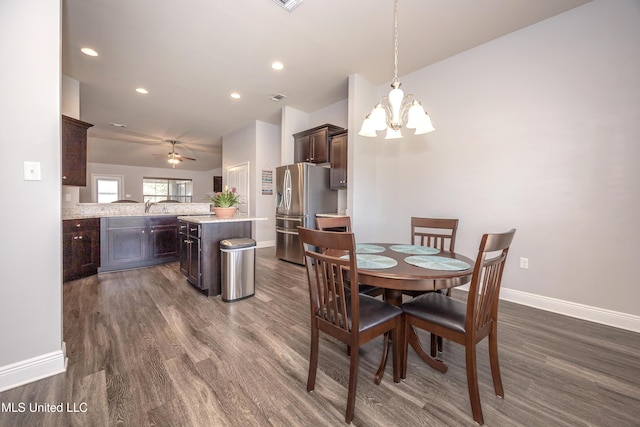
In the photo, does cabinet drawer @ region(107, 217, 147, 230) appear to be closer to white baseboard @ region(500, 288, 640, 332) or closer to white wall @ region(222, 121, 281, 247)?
white wall @ region(222, 121, 281, 247)

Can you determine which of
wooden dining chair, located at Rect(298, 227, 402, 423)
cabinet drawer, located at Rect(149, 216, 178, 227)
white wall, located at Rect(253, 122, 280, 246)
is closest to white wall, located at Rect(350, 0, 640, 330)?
wooden dining chair, located at Rect(298, 227, 402, 423)

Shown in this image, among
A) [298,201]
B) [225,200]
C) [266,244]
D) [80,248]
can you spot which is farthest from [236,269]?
[266,244]

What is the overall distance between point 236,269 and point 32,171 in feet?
5.81

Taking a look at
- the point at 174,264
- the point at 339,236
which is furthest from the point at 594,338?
the point at 174,264

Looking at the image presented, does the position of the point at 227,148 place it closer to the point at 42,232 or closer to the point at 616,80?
the point at 42,232

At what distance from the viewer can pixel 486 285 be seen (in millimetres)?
1331

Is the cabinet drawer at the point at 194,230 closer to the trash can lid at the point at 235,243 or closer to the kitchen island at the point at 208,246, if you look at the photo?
the kitchen island at the point at 208,246

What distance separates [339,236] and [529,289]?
2778mm

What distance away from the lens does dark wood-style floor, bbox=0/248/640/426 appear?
130 cm

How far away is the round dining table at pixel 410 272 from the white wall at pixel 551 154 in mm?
1544

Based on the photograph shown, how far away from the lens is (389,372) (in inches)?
65.5

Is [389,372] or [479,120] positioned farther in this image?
[479,120]

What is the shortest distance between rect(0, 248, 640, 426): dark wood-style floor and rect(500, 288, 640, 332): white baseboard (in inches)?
4.7

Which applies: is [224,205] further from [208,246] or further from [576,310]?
[576,310]
